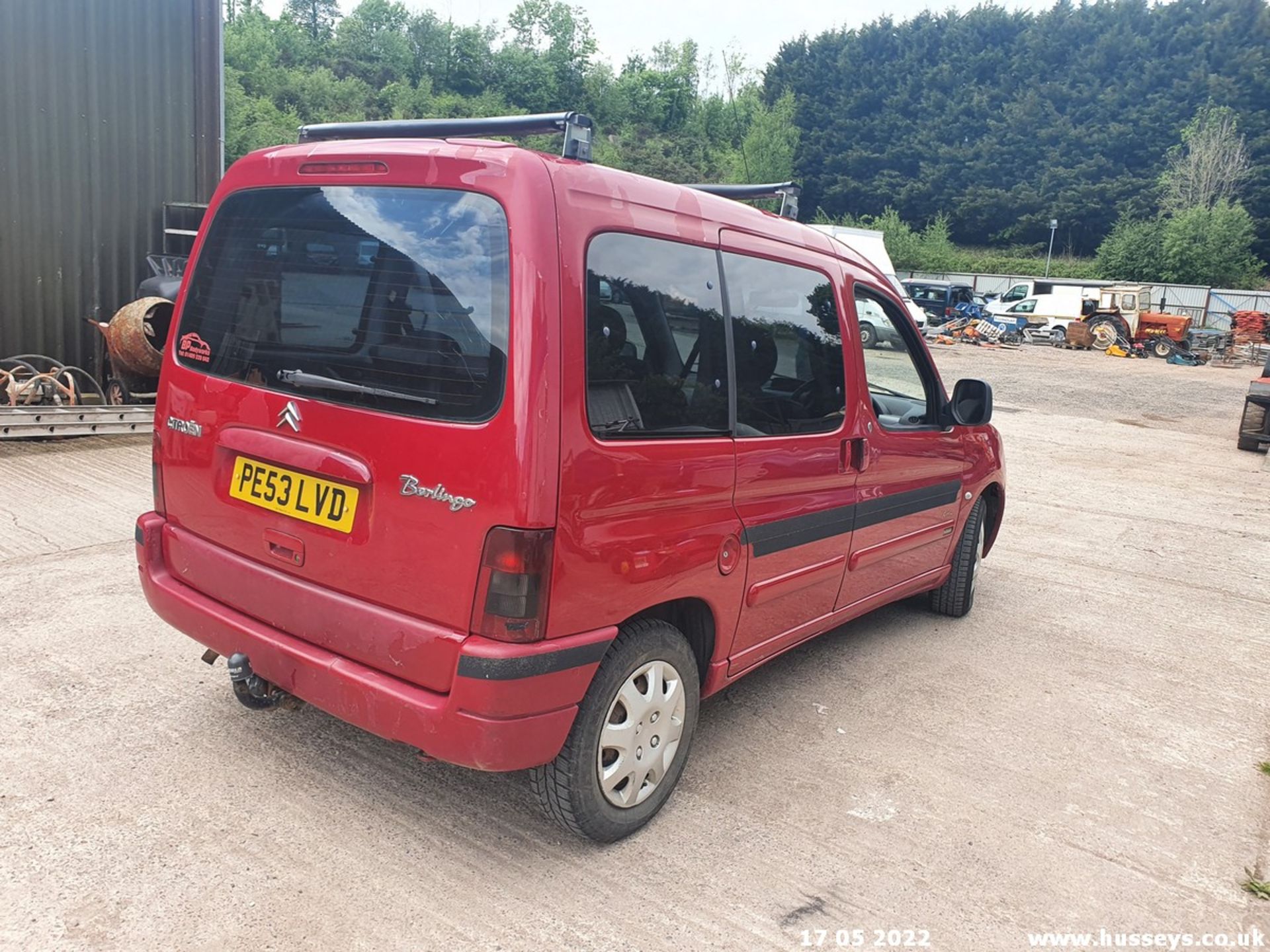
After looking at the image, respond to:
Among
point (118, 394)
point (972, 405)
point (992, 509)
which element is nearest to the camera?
point (972, 405)

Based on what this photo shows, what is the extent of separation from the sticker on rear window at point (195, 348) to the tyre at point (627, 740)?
155cm

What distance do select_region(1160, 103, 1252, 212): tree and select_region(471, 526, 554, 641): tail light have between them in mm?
68149

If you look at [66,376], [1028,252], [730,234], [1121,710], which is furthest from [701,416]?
[1028,252]

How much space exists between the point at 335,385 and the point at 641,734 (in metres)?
1.34

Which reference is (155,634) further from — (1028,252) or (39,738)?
(1028,252)

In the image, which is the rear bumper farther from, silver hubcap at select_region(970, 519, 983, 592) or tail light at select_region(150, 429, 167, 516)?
silver hubcap at select_region(970, 519, 983, 592)

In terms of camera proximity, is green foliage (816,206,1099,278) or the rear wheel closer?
the rear wheel

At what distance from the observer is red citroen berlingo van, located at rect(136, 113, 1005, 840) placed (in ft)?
7.53

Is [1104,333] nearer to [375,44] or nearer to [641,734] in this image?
[641,734]

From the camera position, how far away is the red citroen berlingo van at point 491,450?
2295mm

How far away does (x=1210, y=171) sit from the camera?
197ft

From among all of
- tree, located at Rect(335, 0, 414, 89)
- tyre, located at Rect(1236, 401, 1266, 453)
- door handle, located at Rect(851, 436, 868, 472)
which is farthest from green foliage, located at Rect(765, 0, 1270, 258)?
door handle, located at Rect(851, 436, 868, 472)

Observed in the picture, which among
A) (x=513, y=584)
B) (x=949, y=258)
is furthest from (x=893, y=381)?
(x=949, y=258)

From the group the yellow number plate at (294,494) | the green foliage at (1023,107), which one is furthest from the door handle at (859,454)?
the green foliage at (1023,107)
